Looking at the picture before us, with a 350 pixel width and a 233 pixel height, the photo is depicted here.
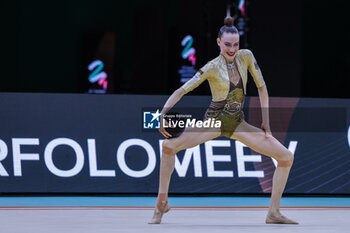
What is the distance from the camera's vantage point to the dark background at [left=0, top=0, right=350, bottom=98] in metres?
19.2

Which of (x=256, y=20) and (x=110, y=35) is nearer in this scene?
(x=256, y=20)

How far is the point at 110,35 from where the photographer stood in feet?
69.5

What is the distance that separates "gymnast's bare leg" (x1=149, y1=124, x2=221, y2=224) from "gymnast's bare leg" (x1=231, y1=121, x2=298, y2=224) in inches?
11.6

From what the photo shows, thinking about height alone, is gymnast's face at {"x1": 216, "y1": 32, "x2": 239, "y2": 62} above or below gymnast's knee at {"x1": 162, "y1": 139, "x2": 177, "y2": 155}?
above

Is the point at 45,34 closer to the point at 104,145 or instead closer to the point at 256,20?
the point at 256,20

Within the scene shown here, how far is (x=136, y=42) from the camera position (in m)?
20.4

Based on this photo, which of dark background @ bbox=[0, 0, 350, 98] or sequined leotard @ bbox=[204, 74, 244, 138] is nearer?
sequined leotard @ bbox=[204, 74, 244, 138]
